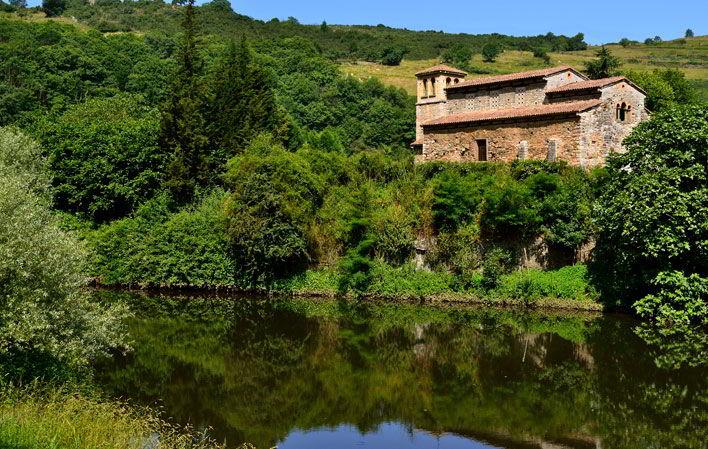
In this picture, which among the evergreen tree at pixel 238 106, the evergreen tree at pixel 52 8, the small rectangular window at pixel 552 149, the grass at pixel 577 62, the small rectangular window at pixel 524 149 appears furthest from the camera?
the evergreen tree at pixel 52 8

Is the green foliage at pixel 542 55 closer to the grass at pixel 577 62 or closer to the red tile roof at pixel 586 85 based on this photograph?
the grass at pixel 577 62

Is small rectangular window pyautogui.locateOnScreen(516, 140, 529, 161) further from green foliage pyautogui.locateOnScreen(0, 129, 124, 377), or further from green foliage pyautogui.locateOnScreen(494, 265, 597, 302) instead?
green foliage pyautogui.locateOnScreen(0, 129, 124, 377)

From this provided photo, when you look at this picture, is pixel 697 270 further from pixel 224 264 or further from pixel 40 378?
pixel 40 378

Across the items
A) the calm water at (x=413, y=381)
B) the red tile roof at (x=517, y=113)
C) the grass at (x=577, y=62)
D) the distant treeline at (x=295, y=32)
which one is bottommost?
the calm water at (x=413, y=381)

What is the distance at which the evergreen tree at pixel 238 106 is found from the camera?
1649 inches

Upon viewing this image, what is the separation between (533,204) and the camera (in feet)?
106

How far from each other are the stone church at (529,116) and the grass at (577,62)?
156ft

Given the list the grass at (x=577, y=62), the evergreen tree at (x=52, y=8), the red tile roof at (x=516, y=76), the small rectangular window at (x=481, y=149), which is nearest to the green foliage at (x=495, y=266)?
the small rectangular window at (x=481, y=149)

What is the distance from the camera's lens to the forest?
16.8 m

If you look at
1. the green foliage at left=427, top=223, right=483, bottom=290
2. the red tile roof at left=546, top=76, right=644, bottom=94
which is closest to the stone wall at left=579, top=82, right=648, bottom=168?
the red tile roof at left=546, top=76, right=644, bottom=94

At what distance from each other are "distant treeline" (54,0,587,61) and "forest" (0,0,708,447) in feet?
210

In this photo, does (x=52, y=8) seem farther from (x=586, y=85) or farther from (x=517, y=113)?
(x=586, y=85)

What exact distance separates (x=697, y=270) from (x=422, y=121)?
2088cm

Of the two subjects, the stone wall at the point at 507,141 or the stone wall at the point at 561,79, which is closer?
the stone wall at the point at 507,141
